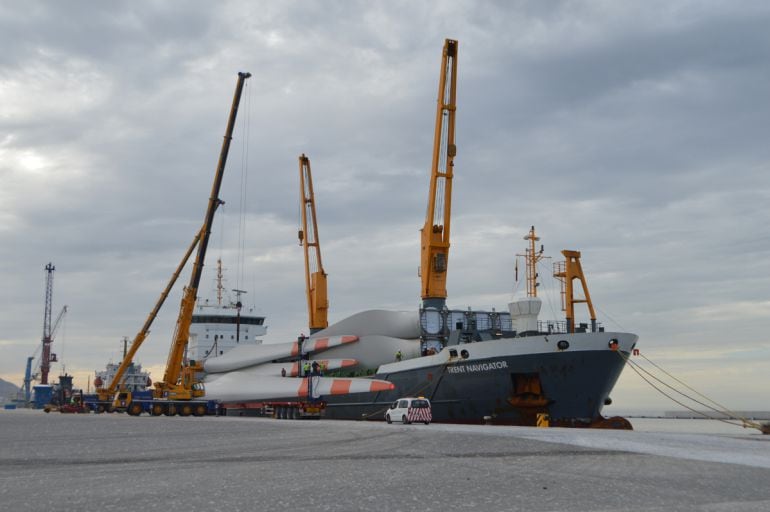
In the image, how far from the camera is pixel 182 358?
6000 centimetres

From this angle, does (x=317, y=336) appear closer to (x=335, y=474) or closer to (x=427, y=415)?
(x=427, y=415)

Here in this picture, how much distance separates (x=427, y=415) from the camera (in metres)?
33.9

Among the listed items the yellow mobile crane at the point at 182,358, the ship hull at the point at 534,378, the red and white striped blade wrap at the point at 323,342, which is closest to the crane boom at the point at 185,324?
the yellow mobile crane at the point at 182,358

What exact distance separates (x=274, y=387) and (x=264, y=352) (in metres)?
6.07

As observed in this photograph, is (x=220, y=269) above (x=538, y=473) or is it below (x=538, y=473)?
above

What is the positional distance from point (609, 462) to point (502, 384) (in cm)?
2086

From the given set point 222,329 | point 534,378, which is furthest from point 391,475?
point 222,329

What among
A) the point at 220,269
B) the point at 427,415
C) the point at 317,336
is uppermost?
the point at 220,269

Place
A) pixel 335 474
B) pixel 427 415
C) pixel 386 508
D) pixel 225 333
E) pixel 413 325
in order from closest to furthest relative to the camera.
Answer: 1. pixel 386 508
2. pixel 335 474
3. pixel 427 415
4. pixel 413 325
5. pixel 225 333

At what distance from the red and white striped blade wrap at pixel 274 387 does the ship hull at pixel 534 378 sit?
7188mm

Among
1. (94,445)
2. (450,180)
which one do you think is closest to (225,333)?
(450,180)

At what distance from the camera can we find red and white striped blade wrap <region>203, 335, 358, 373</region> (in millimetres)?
54125

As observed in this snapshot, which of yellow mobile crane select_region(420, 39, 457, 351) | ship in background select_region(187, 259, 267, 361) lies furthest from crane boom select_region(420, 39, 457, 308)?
ship in background select_region(187, 259, 267, 361)

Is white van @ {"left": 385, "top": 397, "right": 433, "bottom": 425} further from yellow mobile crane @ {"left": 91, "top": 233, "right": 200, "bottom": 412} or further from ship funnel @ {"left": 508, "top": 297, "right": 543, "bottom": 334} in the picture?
yellow mobile crane @ {"left": 91, "top": 233, "right": 200, "bottom": 412}
